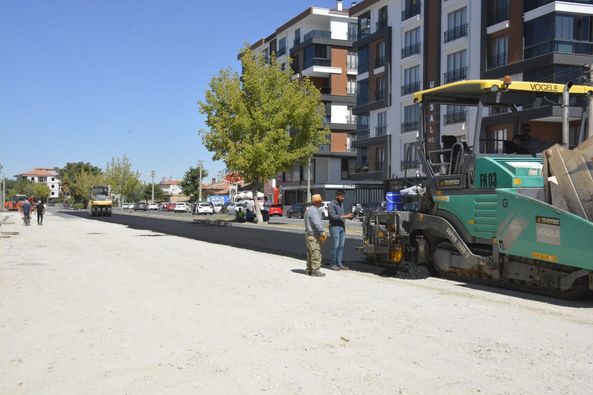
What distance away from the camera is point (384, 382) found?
5125 millimetres

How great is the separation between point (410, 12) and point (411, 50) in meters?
3.13

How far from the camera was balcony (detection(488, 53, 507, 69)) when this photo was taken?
36875 millimetres

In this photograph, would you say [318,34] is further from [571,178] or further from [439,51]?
[571,178]

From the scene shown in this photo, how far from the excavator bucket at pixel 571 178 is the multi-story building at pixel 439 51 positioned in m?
6.39

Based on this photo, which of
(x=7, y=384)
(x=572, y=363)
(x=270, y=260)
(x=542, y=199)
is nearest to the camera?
(x=7, y=384)

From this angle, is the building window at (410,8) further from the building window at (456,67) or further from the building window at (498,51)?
the building window at (498,51)

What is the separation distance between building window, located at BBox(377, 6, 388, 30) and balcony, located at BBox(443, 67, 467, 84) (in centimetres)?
1110

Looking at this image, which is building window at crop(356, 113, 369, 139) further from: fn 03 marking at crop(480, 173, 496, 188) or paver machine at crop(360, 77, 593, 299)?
fn 03 marking at crop(480, 173, 496, 188)

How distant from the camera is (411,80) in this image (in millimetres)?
47000

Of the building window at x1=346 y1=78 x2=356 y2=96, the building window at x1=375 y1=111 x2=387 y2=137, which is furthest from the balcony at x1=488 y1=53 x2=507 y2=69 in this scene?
the building window at x1=346 y1=78 x2=356 y2=96

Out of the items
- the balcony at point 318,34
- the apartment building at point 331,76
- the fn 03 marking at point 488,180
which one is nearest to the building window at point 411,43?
the apartment building at point 331,76

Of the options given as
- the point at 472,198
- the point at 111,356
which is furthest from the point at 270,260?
the point at 111,356

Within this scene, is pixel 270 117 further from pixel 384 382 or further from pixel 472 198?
pixel 384 382

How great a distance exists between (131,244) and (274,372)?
16688 millimetres
